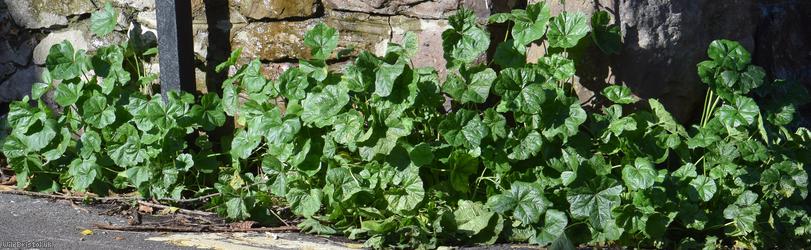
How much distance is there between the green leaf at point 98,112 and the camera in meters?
3.75

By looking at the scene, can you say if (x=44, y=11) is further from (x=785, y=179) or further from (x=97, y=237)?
(x=785, y=179)

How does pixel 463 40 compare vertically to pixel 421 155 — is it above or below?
above

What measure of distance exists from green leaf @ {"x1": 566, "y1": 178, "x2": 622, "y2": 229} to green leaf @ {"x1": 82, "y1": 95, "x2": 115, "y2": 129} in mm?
1654

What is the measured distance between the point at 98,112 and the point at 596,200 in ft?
5.87

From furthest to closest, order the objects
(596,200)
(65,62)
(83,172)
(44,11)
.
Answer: (44,11) → (65,62) → (83,172) → (596,200)

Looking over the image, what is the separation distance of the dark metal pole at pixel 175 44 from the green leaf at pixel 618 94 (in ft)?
4.94

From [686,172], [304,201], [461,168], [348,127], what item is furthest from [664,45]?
[304,201]

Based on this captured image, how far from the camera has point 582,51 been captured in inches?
138

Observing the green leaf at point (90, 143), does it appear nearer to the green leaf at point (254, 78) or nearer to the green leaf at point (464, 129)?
the green leaf at point (254, 78)

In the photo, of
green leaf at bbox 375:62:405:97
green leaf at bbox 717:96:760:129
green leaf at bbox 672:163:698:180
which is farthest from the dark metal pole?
green leaf at bbox 717:96:760:129

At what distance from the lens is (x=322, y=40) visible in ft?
11.7

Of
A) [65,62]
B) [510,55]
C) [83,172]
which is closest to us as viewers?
[510,55]

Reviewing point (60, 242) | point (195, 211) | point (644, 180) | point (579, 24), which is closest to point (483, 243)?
point (644, 180)

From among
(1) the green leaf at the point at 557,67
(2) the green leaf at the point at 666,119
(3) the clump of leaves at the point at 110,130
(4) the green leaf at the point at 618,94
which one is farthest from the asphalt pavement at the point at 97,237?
(2) the green leaf at the point at 666,119
